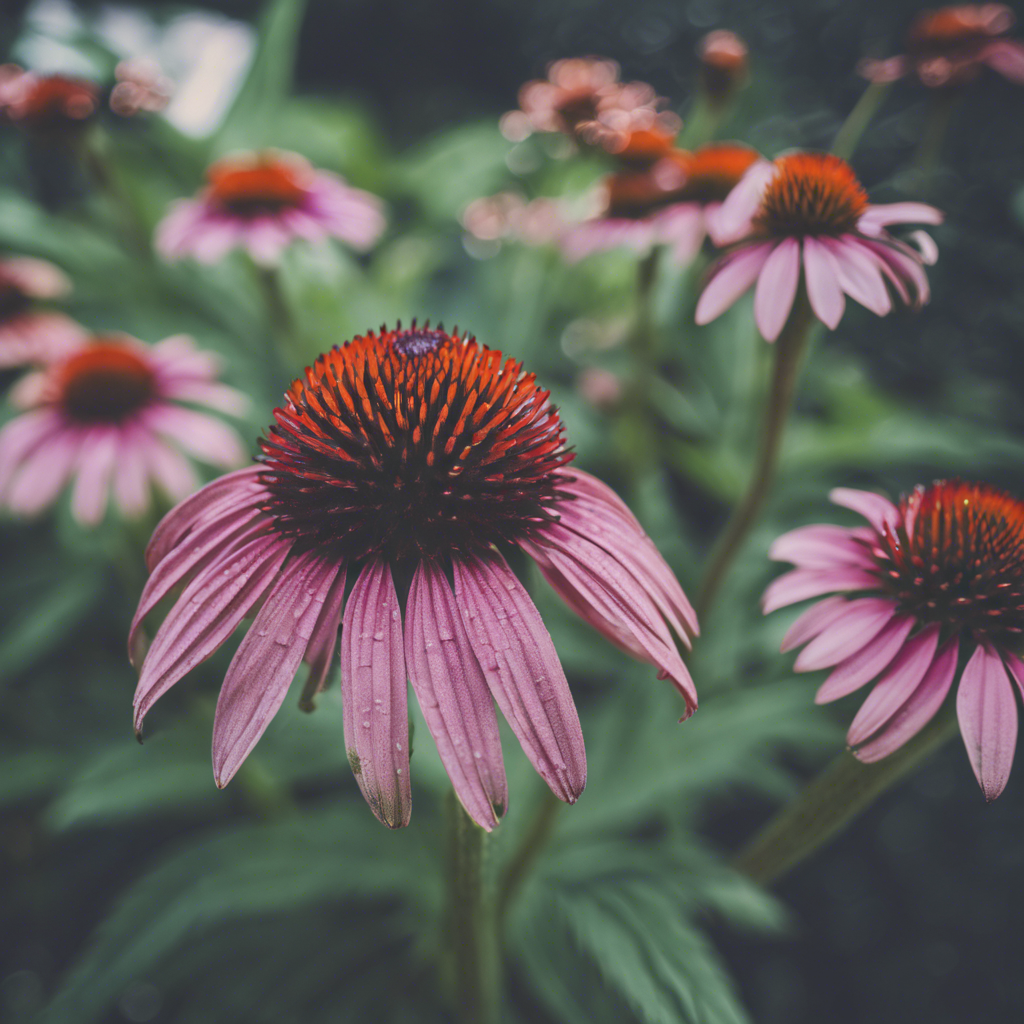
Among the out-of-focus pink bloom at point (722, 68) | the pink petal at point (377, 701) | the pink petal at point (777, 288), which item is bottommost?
the pink petal at point (377, 701)

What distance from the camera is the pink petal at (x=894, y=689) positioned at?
1.59 feet

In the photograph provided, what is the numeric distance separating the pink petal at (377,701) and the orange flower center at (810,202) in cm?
43

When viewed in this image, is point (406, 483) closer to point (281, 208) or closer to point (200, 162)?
point (281, 208)

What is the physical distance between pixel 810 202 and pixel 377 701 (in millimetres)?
509

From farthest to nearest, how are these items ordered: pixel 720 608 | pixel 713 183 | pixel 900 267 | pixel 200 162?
1. pixel 200 162
2. pixel 720 608
3. pixel 713 183
4. pixel 900 267

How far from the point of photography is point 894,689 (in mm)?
490

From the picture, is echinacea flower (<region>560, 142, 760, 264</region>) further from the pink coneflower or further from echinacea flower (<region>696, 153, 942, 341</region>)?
the pink coneflower

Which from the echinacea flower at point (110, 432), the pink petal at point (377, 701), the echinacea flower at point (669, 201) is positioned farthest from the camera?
the echinacea flower at point (110, 432)

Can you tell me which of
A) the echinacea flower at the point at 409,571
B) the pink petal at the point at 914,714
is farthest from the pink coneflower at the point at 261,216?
the pink petal at the point at 914,714

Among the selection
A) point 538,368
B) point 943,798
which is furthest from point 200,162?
point 943,798

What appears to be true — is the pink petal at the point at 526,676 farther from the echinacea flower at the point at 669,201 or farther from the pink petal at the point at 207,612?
the echinacea flower at the point at 669,201

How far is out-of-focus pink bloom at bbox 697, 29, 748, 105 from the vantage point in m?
1.00

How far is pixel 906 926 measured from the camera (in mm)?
1154

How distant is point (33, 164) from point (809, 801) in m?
2.16
